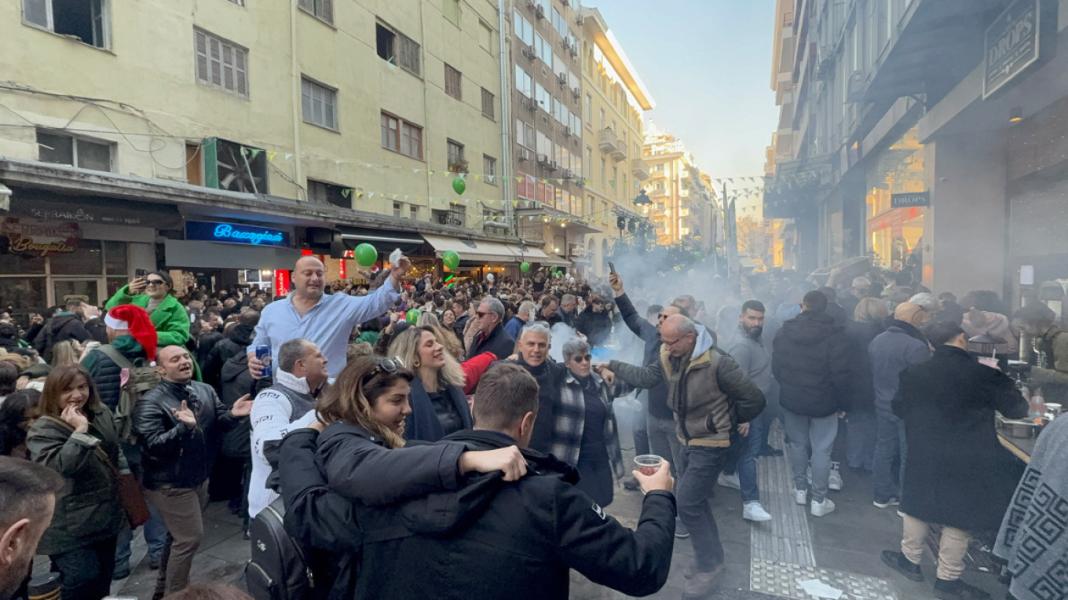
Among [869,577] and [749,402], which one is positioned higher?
[749,402]

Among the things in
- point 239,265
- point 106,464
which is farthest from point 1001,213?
point 239,265

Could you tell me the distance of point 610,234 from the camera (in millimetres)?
44562

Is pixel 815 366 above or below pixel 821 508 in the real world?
above

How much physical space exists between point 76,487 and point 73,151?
10.2m

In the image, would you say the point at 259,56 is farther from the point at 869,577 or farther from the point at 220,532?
the point at 869,577

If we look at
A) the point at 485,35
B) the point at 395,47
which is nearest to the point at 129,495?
the point at 395,47

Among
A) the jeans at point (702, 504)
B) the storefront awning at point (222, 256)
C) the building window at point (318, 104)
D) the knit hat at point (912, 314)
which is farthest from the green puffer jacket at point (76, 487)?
the building window at point (318, 104)

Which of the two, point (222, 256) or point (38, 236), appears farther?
point (222, 256)

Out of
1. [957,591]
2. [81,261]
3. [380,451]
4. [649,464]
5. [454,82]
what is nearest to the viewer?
[380,451]

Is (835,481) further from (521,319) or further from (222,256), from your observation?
(222,256)

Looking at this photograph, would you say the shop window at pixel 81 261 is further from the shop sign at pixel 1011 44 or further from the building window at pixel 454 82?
the building window at pixel 454 82

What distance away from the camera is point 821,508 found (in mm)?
5129

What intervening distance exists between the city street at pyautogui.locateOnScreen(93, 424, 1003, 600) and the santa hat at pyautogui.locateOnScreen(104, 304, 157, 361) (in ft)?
5.61

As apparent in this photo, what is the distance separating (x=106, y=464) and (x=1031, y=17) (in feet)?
30.8
